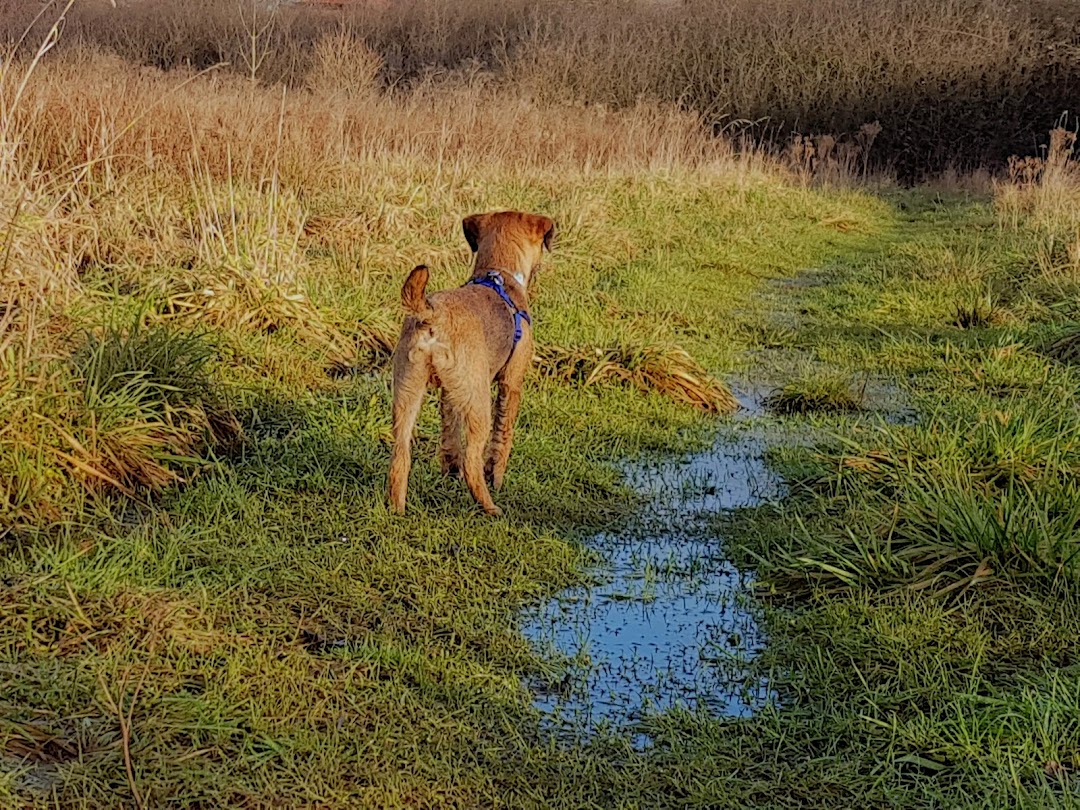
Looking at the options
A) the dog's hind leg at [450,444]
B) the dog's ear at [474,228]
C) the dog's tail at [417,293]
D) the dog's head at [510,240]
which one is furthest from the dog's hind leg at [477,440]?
the dog's ear at [474,228]

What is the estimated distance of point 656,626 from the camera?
3.98 m

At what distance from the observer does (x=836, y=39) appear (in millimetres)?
25109

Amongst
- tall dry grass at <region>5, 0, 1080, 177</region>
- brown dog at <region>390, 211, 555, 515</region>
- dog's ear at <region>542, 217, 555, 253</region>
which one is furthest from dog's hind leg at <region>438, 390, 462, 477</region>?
tall dry grass at <region>5, 0, 1080, 177</region>

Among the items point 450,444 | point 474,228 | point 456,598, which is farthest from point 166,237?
point 456,598

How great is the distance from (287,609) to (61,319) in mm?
2639

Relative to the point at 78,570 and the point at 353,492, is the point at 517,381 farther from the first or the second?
the point at 78,570

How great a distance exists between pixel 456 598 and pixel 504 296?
1.59 metres

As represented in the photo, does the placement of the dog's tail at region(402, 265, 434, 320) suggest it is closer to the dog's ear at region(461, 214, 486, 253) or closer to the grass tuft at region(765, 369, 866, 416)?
the dog's ear at region(461, 214, 486, 253)

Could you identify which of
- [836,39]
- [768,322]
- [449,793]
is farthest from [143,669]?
[836,39]

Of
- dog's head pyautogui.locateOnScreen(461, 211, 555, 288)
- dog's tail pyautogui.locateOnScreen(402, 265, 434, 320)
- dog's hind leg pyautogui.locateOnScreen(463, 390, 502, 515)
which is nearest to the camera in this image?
dog's tail pyautogui.locateOnScreen(402, 265, 434, 320)

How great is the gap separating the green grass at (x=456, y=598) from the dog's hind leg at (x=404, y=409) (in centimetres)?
17

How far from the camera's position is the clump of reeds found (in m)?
6.86

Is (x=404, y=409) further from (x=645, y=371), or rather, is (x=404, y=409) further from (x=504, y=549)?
(x=645, y=371)

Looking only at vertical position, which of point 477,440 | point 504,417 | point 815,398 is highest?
point 477,440
